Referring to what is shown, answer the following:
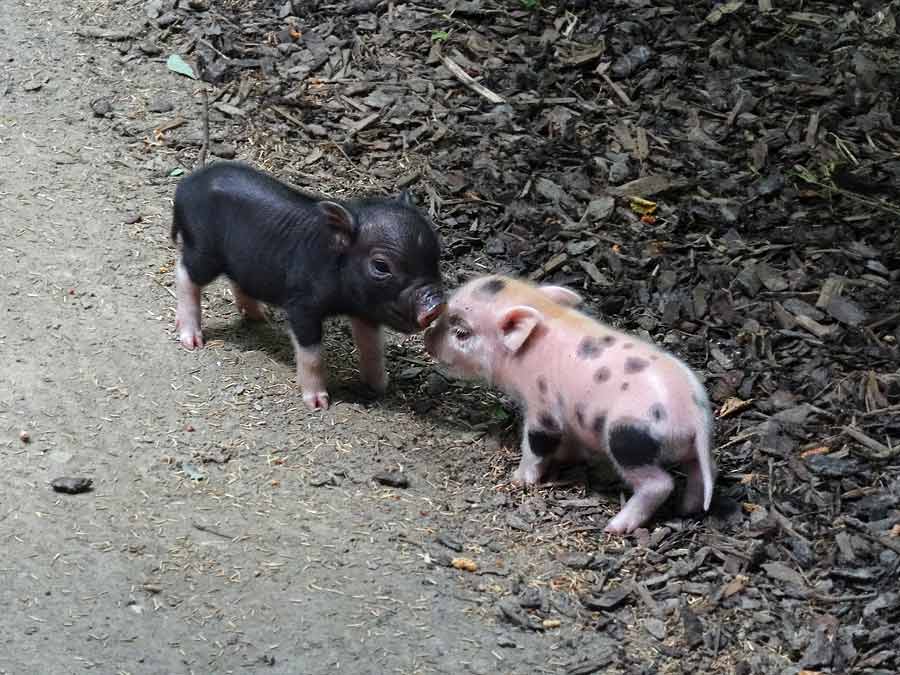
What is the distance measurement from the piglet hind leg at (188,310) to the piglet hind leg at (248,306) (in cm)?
41

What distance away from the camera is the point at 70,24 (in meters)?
11.5

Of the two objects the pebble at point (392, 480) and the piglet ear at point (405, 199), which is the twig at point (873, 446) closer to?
the pebble at point (392, 480)

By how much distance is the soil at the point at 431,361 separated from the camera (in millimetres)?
6316

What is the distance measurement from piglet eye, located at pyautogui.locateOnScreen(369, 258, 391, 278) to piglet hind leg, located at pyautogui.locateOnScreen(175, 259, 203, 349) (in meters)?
1.39

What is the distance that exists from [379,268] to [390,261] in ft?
0.29

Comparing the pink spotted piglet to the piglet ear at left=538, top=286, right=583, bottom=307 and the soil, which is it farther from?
the soil

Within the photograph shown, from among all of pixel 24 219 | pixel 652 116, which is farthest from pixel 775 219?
pixel 24 219

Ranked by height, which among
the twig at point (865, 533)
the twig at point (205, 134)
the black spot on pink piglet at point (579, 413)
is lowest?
the twig at point (865, 533)

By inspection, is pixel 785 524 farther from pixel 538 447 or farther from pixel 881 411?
pixel 538 447

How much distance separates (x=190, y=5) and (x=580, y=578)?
7.29 metres

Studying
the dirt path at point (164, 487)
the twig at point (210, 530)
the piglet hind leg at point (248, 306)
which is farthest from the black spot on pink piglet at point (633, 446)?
the piglet hind leg at point (248, 306)

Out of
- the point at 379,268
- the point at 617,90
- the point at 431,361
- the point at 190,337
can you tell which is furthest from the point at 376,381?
the point at 617,90

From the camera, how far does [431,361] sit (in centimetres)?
891

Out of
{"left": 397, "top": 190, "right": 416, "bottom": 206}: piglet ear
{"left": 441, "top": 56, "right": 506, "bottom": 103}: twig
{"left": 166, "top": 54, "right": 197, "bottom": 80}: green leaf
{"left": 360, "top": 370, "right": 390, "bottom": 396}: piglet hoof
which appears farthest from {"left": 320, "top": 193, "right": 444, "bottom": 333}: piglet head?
{"left": 166, "top": 54, "right": 197, "bottom": 80}: green leaf
